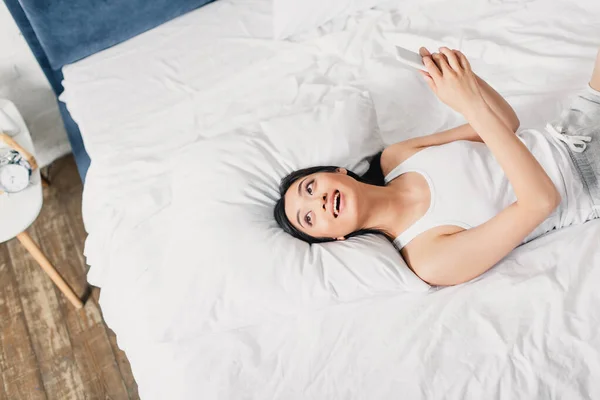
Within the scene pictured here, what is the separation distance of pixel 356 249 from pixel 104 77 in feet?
3.34

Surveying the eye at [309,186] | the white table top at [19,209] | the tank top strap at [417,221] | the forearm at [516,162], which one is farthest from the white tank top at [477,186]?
the white table top at [19,209]

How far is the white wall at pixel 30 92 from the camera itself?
165 cm

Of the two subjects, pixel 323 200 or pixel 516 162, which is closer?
pixel 516 162

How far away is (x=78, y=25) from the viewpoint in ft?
5.16

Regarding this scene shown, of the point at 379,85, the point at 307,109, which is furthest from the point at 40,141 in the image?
the point at 379,85

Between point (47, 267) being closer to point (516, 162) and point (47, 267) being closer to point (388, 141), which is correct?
point (388, 141)

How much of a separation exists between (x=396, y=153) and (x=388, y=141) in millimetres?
113

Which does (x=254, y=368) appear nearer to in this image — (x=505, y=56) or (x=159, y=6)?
(x=505, y=56)

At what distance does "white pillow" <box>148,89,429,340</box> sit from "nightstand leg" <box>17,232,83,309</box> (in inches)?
21.6

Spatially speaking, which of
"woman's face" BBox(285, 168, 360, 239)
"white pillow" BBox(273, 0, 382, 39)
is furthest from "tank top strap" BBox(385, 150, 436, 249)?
"white pillow" BBox(273, 0, 382, 39)

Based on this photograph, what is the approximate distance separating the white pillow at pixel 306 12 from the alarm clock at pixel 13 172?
850 millimetres

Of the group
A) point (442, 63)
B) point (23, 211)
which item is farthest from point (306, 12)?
point (23, 211)

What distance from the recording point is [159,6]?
5.43 ft

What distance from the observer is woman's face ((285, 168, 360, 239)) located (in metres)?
1.09
